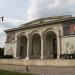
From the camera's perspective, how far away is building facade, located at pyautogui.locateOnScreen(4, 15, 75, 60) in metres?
37.5

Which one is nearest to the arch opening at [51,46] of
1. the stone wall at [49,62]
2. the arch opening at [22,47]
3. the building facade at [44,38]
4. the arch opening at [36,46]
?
the building facade at [44,38]

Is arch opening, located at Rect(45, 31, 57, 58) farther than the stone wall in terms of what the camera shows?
Yes

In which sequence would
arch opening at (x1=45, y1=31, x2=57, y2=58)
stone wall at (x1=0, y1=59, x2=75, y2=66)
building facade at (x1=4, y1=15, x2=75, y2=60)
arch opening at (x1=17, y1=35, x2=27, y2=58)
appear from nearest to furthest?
1. stone wall at (x1=0, y1=59, x2=75, y2=66)
2. building facade at (x1=4, y1=15, x2=75, y2=60)
3. arch opening at (x1=45, y1=31, x2=57, y2=58)
4. arch opening at (x1=17, y1=35, x2=27, y2=58)

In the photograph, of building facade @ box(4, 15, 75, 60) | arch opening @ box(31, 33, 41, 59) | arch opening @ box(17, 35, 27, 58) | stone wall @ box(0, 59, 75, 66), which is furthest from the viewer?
arch opening @ box(17, 35, 27, 58)

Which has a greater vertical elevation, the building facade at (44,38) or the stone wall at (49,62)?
the building facade at (44,38)

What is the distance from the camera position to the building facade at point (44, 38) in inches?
1475

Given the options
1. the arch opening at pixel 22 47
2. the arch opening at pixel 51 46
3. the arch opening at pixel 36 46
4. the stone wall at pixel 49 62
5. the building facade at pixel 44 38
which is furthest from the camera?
the arch opening at pixel 22 47

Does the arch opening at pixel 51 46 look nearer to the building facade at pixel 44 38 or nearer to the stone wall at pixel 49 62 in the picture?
the building facade at pixel 44 38

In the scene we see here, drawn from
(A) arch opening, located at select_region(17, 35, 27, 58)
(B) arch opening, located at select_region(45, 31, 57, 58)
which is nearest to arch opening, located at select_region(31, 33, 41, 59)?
(A) arch opening, located at select_region(17, 35, 27, 58)

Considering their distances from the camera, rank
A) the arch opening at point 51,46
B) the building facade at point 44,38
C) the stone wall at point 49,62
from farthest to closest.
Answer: the arch opening at point 51,46 < the building facade at point 44,38 < the stone wall at point 49,62

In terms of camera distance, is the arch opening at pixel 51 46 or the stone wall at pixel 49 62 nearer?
the stone wall at pixel 49 62

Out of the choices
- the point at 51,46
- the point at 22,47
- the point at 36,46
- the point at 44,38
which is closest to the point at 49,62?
the point at 44,38

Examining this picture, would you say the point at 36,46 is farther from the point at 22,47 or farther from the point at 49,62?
the point at 49,62

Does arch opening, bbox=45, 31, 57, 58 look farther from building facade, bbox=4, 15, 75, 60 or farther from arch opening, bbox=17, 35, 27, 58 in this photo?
arch opening, bbox=17, 35, 27, 58
